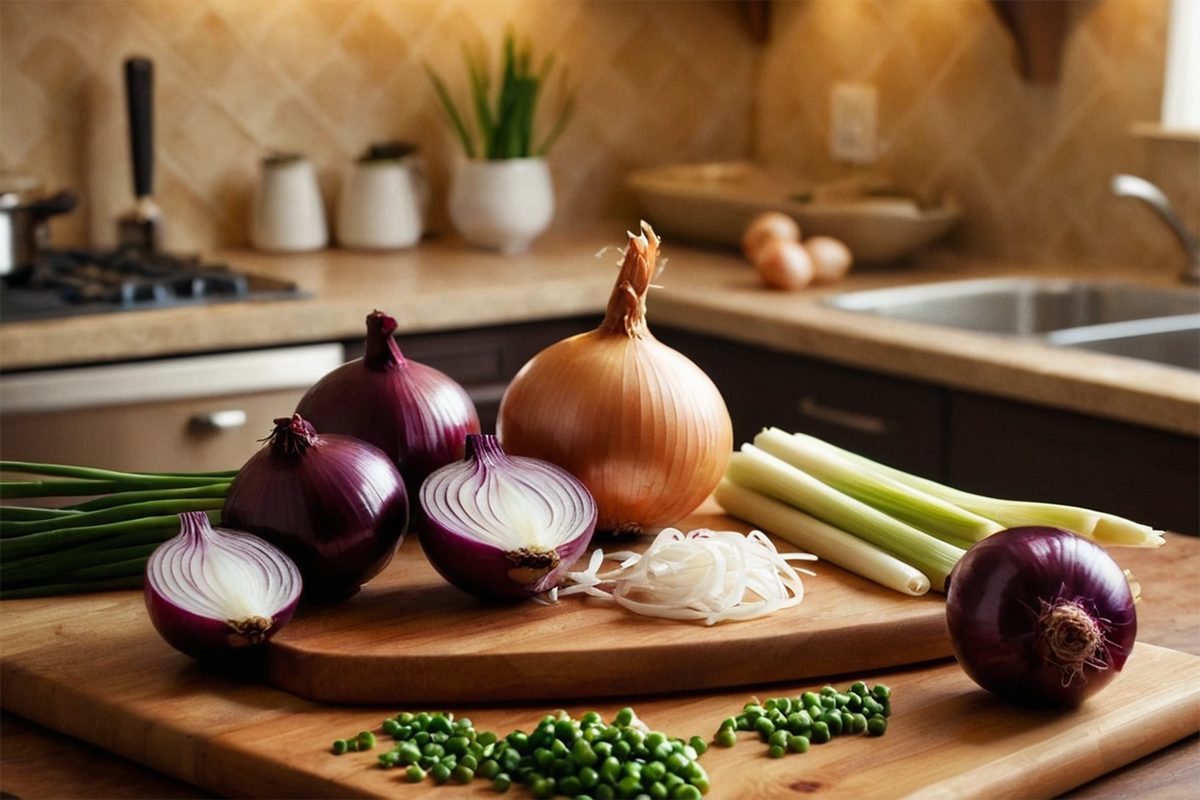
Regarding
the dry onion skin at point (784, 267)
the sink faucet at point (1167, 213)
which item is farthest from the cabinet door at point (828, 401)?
the sink faucet at point (1167, 213)

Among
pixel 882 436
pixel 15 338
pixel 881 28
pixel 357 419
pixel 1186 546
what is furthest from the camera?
pixel 881 28

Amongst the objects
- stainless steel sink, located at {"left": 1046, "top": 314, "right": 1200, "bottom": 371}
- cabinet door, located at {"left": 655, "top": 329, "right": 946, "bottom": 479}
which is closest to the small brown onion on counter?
cabinet door, located at {"left": 655, "top": 329, "right": 946, "bottom": 479}

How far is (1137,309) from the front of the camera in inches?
99.8

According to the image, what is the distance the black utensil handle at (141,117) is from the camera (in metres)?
2.64

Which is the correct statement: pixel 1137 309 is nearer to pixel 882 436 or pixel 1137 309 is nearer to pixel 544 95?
pixel 882 436

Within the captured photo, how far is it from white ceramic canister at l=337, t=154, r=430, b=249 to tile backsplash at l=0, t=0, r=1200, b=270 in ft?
0.44

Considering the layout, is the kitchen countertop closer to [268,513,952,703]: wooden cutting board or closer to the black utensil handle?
the black utensil handle

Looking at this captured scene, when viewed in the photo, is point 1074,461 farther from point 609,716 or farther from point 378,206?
point 378,206

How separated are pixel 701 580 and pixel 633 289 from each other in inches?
10.2

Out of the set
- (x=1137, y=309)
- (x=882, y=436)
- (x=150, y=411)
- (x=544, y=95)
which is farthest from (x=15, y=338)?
(x=1137, y=309)

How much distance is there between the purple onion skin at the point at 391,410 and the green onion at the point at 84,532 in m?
0.11

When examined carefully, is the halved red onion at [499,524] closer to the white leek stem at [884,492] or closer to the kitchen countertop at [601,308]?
the white leek stem at [884,492]

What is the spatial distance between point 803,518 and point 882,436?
104cm

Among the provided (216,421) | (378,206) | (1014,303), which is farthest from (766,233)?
(216,421)
